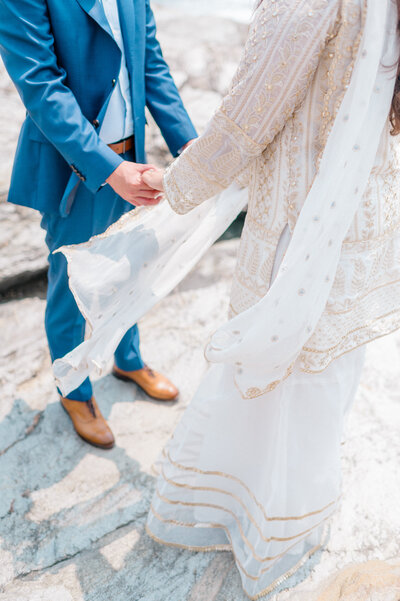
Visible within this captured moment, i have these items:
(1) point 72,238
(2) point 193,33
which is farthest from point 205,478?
(2) point 193,33

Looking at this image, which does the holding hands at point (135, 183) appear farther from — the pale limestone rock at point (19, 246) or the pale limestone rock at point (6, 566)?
the pale limestone rock at point (19, 246)

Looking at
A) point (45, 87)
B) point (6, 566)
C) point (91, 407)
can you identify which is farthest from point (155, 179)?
point (6, 566)

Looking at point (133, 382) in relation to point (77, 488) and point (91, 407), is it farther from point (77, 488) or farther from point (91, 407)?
point (77, 488)

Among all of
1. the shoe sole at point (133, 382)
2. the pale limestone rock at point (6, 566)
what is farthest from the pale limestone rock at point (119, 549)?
the shoe sole at point (133, 382)

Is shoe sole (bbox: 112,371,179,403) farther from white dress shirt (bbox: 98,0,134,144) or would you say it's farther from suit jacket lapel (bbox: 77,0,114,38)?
suit jacket lapel (bbox: 77,0,114,38)

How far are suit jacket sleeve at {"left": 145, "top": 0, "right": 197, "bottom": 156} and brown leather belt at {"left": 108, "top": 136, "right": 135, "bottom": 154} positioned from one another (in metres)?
0.15

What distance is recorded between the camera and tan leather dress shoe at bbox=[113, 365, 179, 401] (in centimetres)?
235

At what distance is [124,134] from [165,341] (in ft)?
3.89

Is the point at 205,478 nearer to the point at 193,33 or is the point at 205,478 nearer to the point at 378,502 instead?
the point at 378,502

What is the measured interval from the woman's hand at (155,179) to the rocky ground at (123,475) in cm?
111

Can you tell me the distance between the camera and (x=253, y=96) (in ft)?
3.67

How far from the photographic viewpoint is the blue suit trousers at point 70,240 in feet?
5.95

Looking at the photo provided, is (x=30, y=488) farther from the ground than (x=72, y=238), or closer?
closer

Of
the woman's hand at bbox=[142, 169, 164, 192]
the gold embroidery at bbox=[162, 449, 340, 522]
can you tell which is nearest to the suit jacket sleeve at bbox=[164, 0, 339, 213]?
the woman's hand at bbox=[142, 169, 164, 192]
